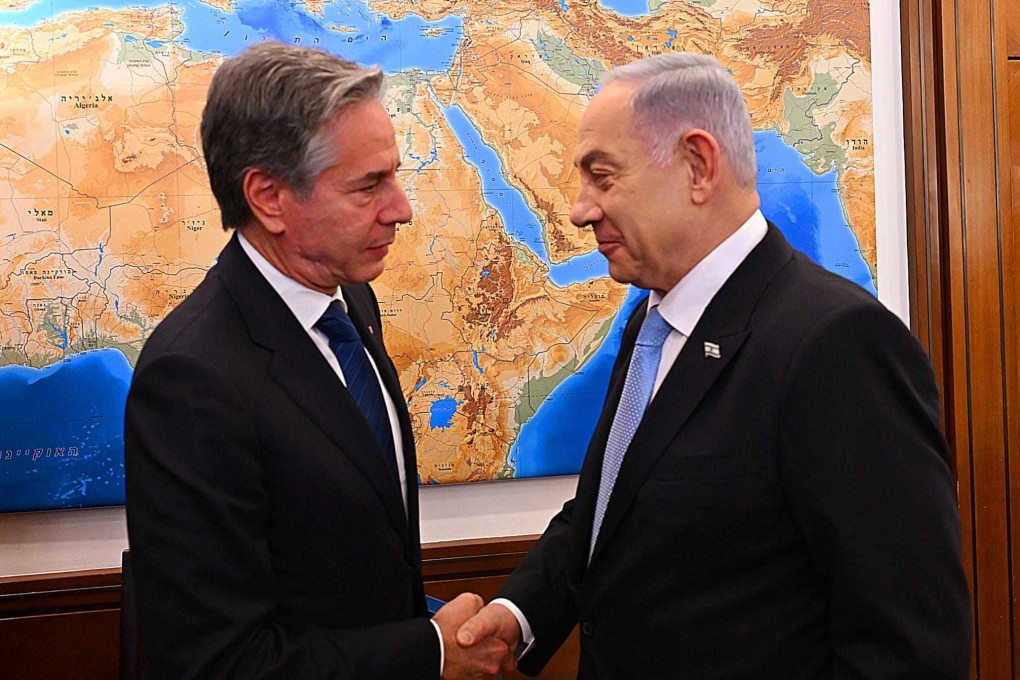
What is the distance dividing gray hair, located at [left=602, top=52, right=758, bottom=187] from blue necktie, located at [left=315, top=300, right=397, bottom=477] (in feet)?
1.99

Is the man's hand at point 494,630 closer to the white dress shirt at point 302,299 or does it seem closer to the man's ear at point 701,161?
the white dress shirt at point 302,299

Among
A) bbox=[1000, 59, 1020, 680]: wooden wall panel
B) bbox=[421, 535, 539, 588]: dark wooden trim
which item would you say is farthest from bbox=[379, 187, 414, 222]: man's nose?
bbox=[1000, 59, 1020, 680]: wooden wall panel

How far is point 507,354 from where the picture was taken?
2904mm

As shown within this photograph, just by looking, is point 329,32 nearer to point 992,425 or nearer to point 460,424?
point 460,424

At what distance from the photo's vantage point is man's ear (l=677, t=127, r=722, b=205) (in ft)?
5.22

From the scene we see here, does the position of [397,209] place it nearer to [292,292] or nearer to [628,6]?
[292,292]

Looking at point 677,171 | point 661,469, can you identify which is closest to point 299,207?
point 677,171

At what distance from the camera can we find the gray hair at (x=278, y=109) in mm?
1587

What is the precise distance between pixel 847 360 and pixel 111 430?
199 cm

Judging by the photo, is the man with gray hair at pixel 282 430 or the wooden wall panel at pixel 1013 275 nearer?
the man with gray hair at pixel 282 430

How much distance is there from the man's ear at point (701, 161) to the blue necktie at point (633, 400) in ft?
0.71

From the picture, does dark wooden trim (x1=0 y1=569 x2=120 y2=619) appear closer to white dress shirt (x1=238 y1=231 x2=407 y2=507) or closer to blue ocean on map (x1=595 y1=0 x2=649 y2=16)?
white dress shirt (x1=238 y1=231 x2=407 y2=507)

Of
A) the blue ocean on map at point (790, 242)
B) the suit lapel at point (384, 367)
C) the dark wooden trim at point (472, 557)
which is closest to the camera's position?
the suit lapel at point (384, 367)

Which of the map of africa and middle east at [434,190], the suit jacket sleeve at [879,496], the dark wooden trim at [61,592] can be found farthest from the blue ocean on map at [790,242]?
the suit jacket sleeve at [879,496]
